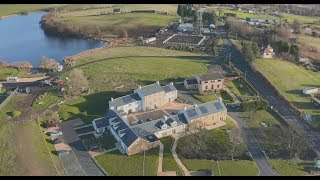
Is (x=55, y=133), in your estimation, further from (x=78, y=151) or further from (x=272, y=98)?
(x=272, y=98)

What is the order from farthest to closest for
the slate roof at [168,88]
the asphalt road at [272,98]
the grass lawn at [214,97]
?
the grass lawn at [214,97]
the slate roof at [168,88]
the asphalt road at [272,98]

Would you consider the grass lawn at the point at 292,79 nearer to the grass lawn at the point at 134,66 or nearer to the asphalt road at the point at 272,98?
the asphalt road at the point at 272,98

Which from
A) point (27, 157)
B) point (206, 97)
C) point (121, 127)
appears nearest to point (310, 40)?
point (206, 97)

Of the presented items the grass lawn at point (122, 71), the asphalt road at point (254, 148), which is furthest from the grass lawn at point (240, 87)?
the grass lawn at point (122, 71)

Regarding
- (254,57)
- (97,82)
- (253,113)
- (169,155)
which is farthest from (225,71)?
(169,155)

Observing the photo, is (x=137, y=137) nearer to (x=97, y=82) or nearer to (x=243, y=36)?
(x=97, y=82)

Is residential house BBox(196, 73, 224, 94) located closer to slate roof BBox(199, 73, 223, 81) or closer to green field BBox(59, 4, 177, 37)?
slate roof BBox(199, 73, 223, 81)

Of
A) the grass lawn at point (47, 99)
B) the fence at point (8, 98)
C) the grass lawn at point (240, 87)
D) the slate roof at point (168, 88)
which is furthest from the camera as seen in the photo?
the grass lawn at point (240, 87)
